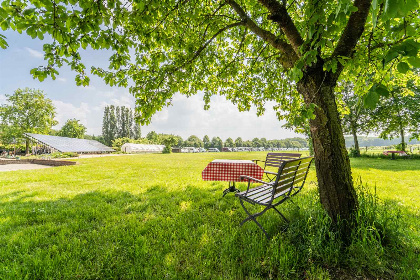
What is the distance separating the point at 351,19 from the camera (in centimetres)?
246

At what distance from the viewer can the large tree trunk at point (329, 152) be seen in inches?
99.2

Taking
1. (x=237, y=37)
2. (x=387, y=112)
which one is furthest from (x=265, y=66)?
(x=387, y=112)

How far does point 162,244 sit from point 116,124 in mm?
80675

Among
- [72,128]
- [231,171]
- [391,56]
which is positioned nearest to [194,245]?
[231,171]

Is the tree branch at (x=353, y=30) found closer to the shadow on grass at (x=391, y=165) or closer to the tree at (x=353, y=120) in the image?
the shadow on grass at (x=391, y=165)

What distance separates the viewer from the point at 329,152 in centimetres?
255

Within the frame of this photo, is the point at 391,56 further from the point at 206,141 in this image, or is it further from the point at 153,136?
the point at 206,141

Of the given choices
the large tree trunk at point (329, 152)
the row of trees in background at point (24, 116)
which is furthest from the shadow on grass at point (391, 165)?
the row of trees in background at point (24, 116)

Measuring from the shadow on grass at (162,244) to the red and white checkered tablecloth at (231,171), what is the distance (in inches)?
36.2

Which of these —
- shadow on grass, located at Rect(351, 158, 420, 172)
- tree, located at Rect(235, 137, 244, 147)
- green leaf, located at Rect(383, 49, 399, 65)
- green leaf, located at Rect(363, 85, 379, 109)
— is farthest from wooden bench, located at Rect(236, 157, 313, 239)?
tree, located at Rect(235, 137, 244, 147)

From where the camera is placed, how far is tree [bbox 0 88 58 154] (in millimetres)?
30375

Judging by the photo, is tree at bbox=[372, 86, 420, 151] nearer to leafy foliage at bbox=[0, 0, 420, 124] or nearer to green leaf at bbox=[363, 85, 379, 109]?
leafy foliage at bbox=[0, 0, 420, 124]

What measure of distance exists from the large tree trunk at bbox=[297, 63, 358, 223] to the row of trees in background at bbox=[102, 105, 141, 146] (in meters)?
75.7

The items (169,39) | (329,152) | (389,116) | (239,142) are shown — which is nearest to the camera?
(329,152)
